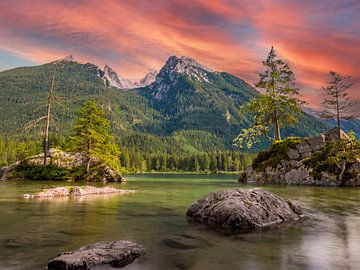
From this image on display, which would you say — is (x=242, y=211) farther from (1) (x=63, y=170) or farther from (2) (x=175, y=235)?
(1) (x=63, y=170)

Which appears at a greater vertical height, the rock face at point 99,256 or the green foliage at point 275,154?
the green foliage at point 275,154

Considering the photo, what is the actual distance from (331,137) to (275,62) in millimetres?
19351

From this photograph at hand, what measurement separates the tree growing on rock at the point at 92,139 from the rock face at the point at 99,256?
52.1m

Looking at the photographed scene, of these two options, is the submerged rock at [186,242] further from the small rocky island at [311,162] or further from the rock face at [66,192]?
the small rocky island at [311,162]

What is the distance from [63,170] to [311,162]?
44.7m

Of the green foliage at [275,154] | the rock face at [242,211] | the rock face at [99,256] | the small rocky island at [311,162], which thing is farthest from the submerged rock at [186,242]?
the green foliage at [275,154]

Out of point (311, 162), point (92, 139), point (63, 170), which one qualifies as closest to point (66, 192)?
point (92, 139)

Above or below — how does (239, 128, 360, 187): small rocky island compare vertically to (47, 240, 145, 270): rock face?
above

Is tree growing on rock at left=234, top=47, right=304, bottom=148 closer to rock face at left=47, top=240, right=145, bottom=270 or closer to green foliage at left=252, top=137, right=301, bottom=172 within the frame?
green foliage at left=252, top=137, right=301, bottom=172

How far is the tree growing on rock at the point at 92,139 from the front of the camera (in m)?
61.8

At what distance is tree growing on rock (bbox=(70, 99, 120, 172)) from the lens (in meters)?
61.8

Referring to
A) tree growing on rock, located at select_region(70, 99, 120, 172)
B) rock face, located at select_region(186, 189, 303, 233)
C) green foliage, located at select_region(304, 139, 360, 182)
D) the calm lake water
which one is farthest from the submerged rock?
tree growing on rock, located at select_region(70, 99, 120, 172)

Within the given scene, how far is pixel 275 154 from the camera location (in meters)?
60.8

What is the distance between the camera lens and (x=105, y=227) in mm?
15047
